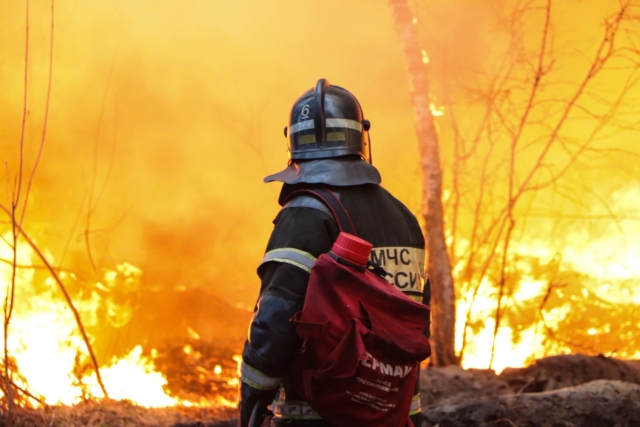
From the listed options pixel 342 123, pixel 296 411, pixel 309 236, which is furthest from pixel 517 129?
pixel 296 411

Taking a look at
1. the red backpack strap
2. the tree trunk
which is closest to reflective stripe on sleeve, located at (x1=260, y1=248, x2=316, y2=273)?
the red backpack strap

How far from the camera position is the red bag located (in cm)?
210

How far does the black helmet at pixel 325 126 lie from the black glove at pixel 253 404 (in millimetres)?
992

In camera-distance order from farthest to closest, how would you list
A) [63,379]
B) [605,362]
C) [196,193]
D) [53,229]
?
[196,193] < [53,229] < [605,362] < [63,379]

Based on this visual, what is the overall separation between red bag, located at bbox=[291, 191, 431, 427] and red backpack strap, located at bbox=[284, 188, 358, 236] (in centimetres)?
19

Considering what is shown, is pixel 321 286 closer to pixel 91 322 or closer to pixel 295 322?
pixel 295 322

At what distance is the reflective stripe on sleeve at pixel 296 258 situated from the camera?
2225 millimetres

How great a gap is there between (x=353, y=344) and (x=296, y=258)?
1.26 ft

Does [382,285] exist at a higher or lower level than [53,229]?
lower

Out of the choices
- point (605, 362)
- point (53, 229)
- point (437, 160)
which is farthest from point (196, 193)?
point (605, 362)

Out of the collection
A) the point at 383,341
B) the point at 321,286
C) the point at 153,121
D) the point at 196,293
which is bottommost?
the point at 383,341

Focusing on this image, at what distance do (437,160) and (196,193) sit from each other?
144 inches

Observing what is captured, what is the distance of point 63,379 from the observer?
4.99 meters

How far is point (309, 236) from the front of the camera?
7.45ft
